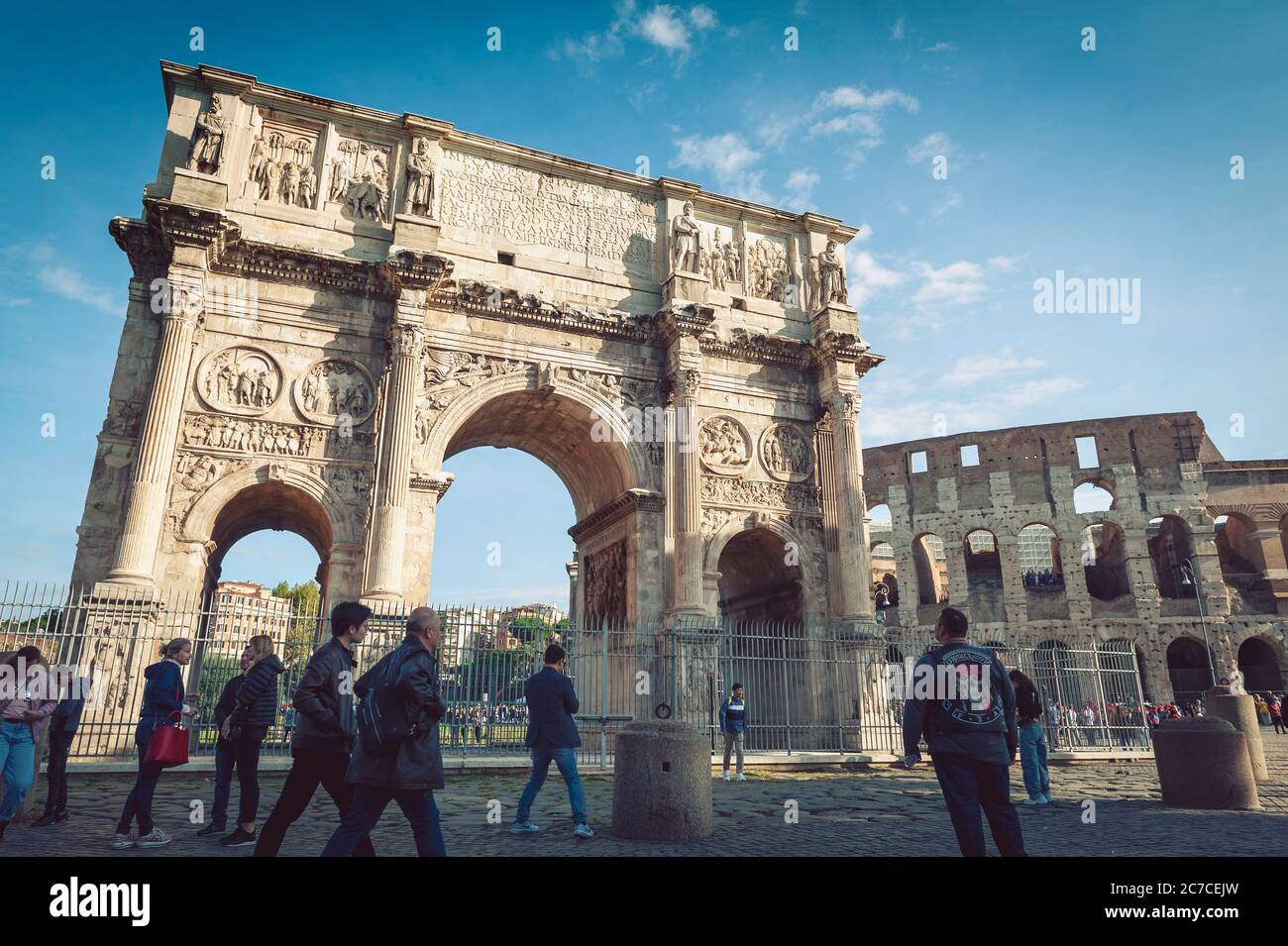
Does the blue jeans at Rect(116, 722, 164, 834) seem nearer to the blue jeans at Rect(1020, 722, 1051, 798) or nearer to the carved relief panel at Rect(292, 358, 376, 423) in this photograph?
the blue jeans at Rect(1020, 722, 1051, 798)

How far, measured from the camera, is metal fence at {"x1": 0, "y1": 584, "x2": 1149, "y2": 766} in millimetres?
11789

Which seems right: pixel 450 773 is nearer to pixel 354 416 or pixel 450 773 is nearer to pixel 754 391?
pixel 354 416

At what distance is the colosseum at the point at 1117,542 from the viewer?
1234 inches

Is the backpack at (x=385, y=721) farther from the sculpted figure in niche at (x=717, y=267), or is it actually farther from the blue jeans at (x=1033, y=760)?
the sculpted figure in niche at (x=717, y=267)

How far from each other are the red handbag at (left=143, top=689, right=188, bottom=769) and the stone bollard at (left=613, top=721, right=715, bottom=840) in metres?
3.32

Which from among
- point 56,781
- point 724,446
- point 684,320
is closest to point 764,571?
point 724,446

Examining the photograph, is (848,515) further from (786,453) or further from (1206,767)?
(1206,767)

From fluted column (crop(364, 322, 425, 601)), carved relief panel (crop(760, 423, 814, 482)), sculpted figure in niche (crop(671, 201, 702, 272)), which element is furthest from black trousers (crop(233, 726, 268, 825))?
sculpted figure in niche (crop(671, 201, 702, 272))

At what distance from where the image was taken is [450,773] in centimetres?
1177

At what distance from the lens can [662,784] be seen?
6414 mm

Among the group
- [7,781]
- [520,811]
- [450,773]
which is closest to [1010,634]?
[450,773]

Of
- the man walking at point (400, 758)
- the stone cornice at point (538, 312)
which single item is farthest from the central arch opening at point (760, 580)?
the man walking at point (400, 758)
